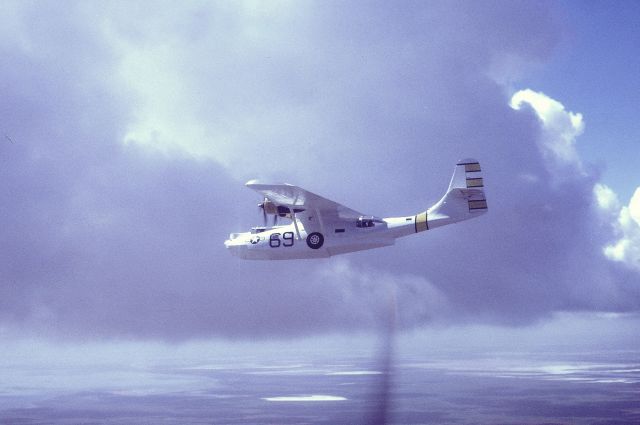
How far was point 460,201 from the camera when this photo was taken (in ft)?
200

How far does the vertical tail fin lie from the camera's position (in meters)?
60.2

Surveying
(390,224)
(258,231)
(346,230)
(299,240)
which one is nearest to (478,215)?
(390,224)

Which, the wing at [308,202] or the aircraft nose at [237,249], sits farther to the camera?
the aircraft nose at [237,249]

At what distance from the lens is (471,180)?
60.2m

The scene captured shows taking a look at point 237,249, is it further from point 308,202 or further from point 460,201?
point 460,201

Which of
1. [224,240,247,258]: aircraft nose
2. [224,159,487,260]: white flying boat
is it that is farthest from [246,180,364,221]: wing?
[224,240,247,258]: aircraft nose

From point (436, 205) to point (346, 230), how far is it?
339 inches

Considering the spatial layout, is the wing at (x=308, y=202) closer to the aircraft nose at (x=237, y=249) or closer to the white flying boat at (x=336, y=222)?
the white flying boat at (x=336, y=222)

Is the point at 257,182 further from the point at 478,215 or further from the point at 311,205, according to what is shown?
the point at 478,215

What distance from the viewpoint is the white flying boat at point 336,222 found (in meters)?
60.5

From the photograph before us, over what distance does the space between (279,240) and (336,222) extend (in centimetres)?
602

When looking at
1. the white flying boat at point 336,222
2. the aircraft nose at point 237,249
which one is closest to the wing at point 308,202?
the white flying boat at point 336,222

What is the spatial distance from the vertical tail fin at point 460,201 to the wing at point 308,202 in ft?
21.9

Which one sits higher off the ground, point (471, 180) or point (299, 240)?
point (471, 180)
